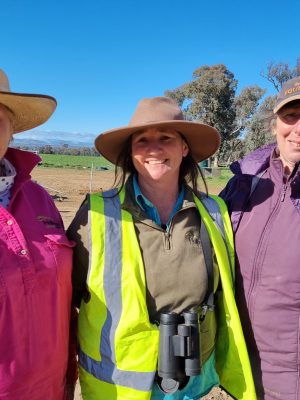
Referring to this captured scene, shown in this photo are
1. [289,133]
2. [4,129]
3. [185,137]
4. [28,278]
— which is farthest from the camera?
[185,137]

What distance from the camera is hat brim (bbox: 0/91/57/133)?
1.91 metres

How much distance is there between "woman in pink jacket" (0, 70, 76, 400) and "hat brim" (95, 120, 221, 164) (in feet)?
1.47

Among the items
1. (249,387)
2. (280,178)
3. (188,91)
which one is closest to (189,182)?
(280,178)

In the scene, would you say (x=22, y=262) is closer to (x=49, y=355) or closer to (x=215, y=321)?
(x=49, y=355)

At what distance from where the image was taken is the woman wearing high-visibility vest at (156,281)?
1.99 meters

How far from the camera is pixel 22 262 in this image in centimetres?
170

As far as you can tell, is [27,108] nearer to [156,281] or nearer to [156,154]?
[156,154]

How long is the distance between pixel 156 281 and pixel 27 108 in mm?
1094

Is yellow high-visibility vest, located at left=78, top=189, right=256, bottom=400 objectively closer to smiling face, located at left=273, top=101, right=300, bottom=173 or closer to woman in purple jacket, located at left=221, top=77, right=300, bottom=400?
woman in purple jacket, located at left=221, top=77, right=300, bottom=400

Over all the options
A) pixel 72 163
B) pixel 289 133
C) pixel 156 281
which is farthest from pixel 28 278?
pixel 72 163

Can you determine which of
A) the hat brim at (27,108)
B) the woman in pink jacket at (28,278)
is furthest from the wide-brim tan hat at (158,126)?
the woman in pink jacket at (28,278)

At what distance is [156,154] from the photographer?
7.45ft

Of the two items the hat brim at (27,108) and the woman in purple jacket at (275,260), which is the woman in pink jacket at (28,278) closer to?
the hat brim at (27,108)

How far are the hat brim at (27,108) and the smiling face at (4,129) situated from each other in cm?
4
